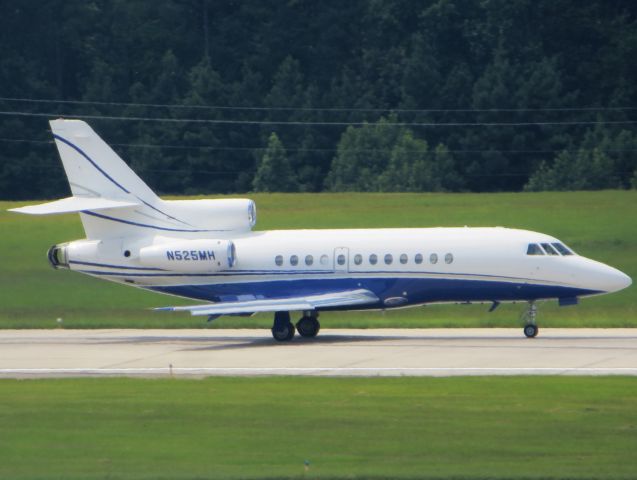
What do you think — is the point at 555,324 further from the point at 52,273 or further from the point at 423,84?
the point at 423,84

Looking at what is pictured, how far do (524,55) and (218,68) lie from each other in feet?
72.8

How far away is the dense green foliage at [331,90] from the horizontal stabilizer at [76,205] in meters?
43.2

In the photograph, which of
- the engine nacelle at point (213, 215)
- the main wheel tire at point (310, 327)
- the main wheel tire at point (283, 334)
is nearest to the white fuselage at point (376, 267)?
the engine nacelle at point (213, 215)

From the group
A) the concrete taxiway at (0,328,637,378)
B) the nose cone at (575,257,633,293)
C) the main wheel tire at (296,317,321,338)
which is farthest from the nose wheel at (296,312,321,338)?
the nose cone at (575,257,633,293)

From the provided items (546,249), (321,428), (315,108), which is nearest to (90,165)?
(546,249)

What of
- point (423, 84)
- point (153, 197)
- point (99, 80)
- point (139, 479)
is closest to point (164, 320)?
point (153, 197)

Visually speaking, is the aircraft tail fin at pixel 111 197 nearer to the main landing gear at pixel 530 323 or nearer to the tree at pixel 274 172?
the main landing gear at pixel 530 323

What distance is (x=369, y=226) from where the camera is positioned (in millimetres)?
57312

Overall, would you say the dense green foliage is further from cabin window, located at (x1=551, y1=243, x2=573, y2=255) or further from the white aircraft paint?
cabin window, located at (x1=551, y1=243, x2=573, y2=255)

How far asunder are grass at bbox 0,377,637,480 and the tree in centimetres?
5670

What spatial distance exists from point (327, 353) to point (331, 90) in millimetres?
65248

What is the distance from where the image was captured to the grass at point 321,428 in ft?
57.4

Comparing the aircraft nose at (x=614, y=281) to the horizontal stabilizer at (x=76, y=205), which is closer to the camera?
the aircraft nose at (x=614, y=281)

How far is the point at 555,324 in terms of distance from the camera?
38.2m
